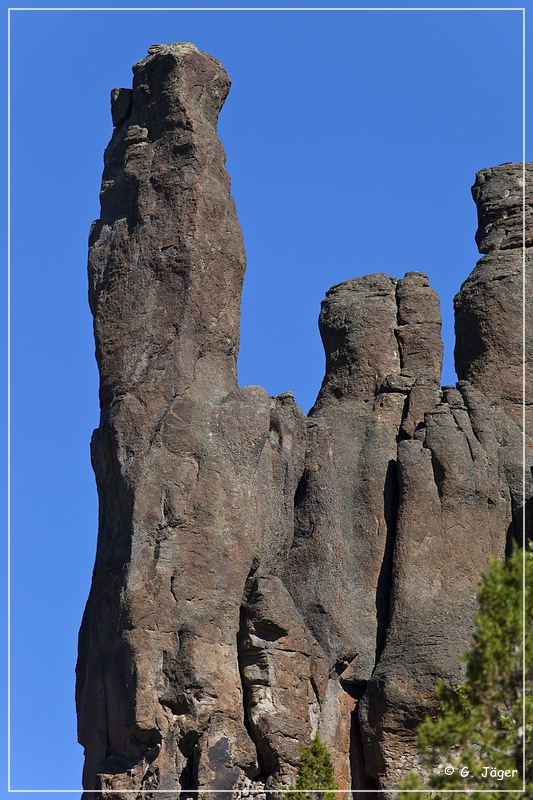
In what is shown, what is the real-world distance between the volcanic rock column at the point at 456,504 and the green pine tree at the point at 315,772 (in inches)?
91.0

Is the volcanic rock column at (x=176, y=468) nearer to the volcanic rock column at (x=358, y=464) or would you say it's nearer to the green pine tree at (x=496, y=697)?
the volcanic rock column at (x=358, y=464)

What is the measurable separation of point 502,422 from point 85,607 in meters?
10.5

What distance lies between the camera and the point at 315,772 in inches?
1695

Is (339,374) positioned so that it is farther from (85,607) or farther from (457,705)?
(457,705)

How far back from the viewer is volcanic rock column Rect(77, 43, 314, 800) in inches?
1705

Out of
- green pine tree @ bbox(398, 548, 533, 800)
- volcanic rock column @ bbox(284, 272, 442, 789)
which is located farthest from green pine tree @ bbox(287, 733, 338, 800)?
green pine tree @ bbox(398, 548, 533, 800)

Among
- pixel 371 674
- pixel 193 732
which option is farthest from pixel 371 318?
pixel 193 732

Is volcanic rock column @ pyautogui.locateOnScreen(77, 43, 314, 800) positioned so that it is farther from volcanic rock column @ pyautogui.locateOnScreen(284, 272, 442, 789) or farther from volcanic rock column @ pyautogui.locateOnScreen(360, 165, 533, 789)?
volcanic rock column @ pyautogui.locateOnScreen(360, 165, 533, 789)

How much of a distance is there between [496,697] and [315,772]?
923 cm

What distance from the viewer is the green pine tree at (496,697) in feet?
112

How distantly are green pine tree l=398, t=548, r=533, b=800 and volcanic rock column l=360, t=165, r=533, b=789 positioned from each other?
968cm

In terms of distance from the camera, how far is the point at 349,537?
4850cm

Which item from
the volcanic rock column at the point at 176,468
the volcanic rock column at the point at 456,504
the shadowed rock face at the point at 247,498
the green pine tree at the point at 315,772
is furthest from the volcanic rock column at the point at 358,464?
the green pine tree at the point at 315,772

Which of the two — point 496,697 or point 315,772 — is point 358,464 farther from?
point 496,697
